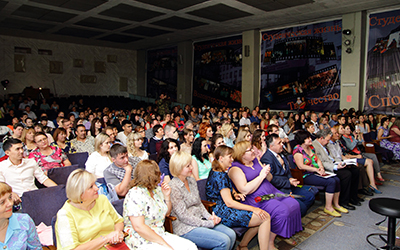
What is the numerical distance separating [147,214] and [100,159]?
1.92 m

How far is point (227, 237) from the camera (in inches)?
99.7

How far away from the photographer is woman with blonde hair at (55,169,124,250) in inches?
78.7

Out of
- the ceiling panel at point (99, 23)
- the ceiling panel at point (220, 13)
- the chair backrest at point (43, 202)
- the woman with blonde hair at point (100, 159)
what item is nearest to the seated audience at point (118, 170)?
the chair backrest at point (43, 202)

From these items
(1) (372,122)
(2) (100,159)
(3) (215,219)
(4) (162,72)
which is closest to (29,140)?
(2) (100,159)

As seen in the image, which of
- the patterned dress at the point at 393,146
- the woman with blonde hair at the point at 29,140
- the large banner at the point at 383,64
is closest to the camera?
the woman with blonde hair at the point at 29,140

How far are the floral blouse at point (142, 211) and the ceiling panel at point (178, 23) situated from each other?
9.57 metres

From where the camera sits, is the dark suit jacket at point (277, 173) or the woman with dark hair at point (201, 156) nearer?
the dark suit jacket at point (277, 173)

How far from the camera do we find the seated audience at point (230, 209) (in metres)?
2.91

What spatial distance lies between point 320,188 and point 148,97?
15.3 m

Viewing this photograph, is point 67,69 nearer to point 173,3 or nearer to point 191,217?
point 173,3

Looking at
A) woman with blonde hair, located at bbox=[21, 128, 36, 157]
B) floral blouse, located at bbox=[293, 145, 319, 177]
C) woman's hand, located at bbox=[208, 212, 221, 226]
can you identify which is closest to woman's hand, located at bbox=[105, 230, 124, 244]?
woman's hand, located at bbox=[208, 212, 221, 226]

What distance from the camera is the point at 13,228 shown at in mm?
1865

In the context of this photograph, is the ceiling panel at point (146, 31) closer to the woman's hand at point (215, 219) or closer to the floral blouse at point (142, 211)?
the woman's hand at point (215, 219)

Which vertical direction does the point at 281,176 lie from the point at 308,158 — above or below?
below
